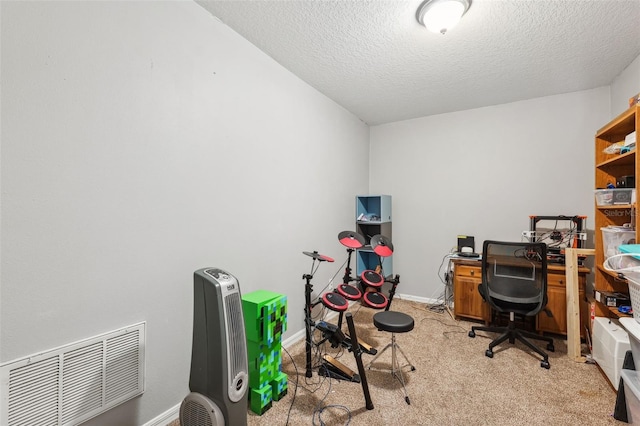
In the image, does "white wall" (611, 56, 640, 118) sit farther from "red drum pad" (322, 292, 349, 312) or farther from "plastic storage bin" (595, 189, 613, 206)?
"red drum pad" (322, 292, 349, 312)

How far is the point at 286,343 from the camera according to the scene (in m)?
2.52

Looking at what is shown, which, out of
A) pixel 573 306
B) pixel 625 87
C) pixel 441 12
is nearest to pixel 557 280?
pixel 573 306

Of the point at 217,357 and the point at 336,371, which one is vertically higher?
the point at 217,357

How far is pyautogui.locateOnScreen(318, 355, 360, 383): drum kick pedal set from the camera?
2.02 m

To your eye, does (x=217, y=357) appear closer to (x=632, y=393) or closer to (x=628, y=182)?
(x=632, y=393)

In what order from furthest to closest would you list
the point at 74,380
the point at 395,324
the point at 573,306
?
the point at 573,306
the point at 395,324
the point at 74,380

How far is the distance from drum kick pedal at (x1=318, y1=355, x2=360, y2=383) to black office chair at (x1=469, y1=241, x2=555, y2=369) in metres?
1.26

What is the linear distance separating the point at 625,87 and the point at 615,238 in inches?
59.8

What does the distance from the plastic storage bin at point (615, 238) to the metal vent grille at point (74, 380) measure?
325 cm

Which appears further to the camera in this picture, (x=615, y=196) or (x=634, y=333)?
(x=615, y=196)

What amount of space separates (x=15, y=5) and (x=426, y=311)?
4083 mm

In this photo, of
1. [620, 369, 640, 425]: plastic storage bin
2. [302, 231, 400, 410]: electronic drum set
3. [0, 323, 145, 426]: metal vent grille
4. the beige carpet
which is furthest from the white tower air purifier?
[620, 369, 640, 425]: plastic storage bin

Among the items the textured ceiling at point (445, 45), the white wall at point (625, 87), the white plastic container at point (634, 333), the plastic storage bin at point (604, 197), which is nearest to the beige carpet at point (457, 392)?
the white plastic container at point (634, 333)

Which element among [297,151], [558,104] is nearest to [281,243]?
[297,151]
